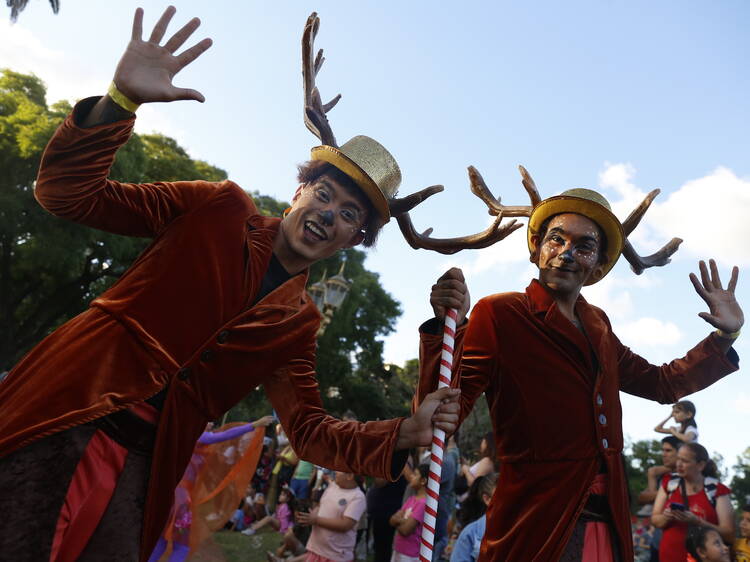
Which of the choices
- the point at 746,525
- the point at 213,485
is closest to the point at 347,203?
the point at 213,485

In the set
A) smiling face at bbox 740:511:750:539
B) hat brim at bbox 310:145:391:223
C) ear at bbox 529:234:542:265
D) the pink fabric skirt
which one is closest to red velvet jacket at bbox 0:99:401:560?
hat brim at bbox 310:145:391:223

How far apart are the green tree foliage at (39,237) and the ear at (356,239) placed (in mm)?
15557

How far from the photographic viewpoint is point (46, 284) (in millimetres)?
19797

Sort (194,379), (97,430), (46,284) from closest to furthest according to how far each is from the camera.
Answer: (97,430)
(194,379)
(46,284)

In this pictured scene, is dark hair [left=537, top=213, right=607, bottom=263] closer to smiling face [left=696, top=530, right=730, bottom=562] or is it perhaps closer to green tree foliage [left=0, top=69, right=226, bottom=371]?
smiling face [left=696, top=530, right=730, bottom=562]

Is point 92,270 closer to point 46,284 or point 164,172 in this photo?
point 46,284

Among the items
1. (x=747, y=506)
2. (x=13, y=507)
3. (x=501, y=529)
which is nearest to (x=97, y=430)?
(x=13, y=507)

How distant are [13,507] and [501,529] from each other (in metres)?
1.95

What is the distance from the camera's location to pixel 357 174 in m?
2.93

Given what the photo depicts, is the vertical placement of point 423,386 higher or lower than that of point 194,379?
higher

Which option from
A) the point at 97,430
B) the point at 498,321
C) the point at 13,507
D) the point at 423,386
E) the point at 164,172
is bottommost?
the point at 13,507

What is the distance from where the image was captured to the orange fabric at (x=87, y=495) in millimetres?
2062

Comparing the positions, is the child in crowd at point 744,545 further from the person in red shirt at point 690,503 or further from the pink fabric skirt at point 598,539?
the pink fabric skirt at point 598,539

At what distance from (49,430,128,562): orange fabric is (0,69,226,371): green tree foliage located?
16195 millimetres
